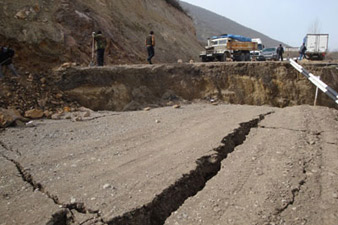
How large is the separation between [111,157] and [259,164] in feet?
6.99

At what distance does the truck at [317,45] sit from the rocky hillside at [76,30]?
12.6 meters

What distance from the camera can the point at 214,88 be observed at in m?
10.6

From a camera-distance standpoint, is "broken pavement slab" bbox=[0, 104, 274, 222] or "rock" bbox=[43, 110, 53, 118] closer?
"broken pavement slab" bbox=[0, 104, 274, 222]

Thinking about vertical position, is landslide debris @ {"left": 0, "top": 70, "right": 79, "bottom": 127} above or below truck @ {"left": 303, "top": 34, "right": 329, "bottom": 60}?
below

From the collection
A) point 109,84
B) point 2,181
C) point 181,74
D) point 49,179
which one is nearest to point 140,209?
point 49,179

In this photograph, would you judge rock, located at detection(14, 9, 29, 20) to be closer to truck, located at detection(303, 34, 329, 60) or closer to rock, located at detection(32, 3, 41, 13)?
rock, located at detection(32, 3, 41, 13)

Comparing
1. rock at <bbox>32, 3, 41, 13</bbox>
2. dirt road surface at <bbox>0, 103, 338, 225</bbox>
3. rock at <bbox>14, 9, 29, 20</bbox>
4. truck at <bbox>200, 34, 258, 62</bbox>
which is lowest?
dirt road surface at <bbox>0, 103, 338, 225</bbox>

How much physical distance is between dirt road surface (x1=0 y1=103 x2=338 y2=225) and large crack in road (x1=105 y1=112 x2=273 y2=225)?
0.03 ft

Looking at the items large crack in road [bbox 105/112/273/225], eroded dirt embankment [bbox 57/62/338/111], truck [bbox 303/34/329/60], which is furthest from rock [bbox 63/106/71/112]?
truck [bbox 303/34/329/60]

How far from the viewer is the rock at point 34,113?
21.1ft

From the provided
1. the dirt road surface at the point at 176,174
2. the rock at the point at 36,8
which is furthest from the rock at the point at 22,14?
the dirt road surface at the point at 176,174

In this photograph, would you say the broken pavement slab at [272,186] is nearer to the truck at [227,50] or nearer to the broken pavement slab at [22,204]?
the broken pavement slab at [22,204]

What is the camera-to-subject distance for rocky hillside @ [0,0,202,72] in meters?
9.53

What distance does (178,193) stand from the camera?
285cm
